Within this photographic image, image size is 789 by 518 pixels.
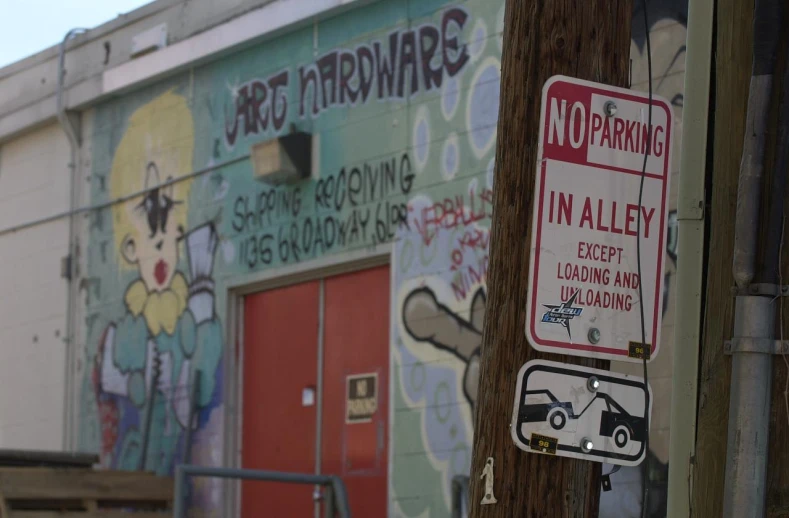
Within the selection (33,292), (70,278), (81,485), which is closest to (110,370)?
(70,278)

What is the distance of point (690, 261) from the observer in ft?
15.0

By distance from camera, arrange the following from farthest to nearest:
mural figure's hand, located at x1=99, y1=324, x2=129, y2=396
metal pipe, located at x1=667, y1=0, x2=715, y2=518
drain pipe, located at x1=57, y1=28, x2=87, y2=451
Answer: drain pipe, located at x1=57, y1=28, x2=87, y2=451, mural figure's hand, located at x1=99, y1=324, x2=129, y2=396, metal pipe, located at x1=667, y1=0, x2=715, y2=518

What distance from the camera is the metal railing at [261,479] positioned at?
949 centimetres

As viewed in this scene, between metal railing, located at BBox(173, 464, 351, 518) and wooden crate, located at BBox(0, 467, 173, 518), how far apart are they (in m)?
1.70

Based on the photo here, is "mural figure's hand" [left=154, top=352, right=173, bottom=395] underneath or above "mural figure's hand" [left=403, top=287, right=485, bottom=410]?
underneath

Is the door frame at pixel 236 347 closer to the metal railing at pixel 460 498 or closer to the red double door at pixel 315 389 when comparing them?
the red double door at pixel 315 389

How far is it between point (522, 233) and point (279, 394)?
818 cm

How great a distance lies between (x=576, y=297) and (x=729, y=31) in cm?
104

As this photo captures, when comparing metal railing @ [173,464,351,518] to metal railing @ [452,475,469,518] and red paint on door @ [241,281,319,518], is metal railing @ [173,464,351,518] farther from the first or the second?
red paint on door @ [241,281,319,518]

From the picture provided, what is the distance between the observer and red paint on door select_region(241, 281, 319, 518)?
12.0 m

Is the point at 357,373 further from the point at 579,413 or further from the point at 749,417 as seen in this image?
the point at 749,417

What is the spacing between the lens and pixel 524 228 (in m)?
4.38

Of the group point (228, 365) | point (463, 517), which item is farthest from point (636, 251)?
point (228, 365)

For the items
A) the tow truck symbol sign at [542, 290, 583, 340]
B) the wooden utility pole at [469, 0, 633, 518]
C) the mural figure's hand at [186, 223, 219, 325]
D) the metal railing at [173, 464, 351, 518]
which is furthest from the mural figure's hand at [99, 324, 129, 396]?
the tow truck symbol sign at [542, 290, 583, 340]
